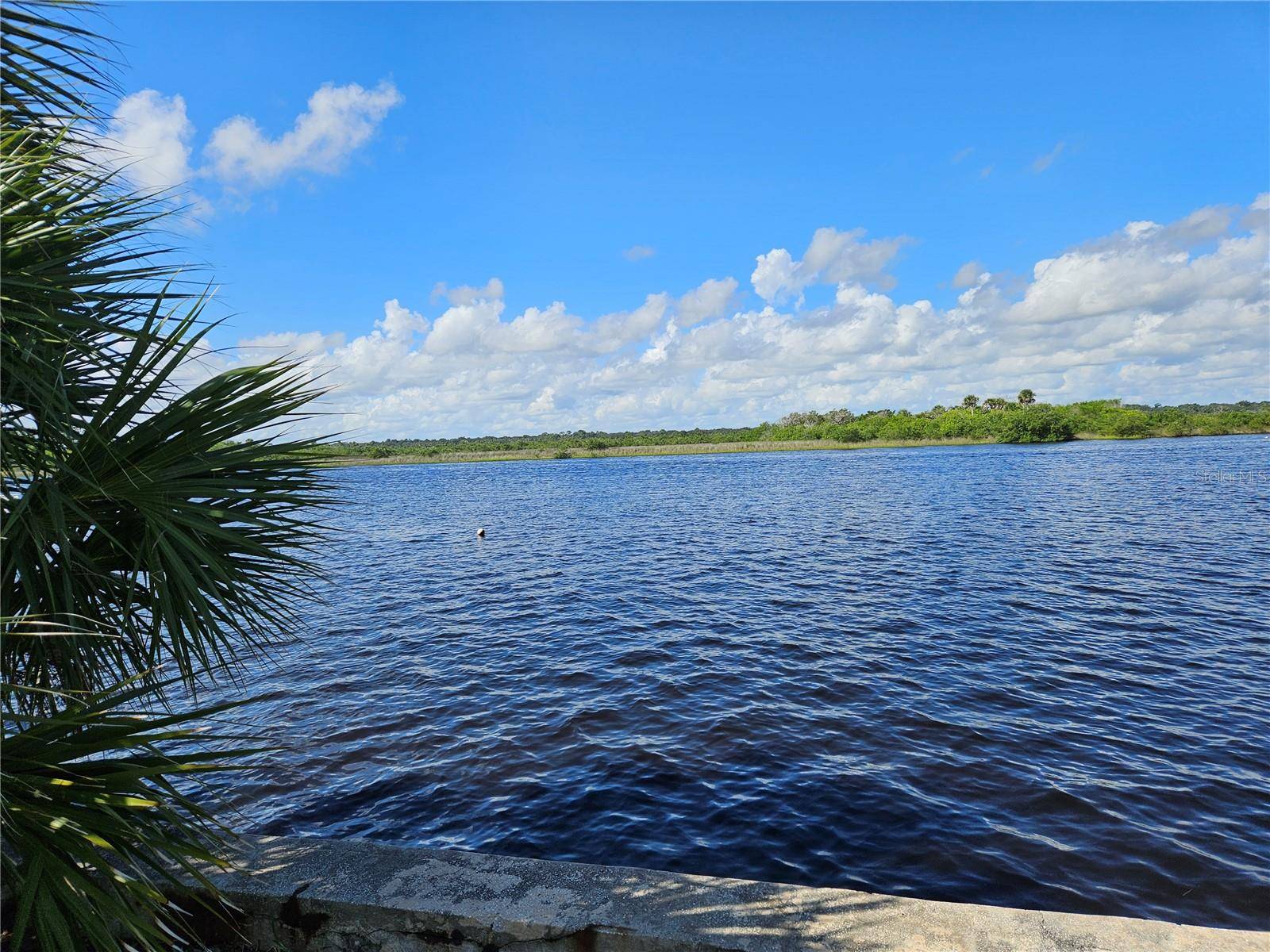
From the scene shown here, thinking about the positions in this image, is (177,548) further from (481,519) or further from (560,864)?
(481,519)

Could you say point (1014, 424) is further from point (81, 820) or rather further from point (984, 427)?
point (81, 820)

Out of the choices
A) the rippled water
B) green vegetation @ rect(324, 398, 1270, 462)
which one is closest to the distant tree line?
green vegetation @ rect(324, 398, 1270, 462)

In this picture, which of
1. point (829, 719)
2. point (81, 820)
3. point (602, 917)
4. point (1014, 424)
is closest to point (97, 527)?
point (81, 820)

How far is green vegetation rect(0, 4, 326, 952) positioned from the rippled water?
1070 millimetres

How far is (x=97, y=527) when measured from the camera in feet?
13.3

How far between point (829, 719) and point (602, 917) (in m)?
6.36

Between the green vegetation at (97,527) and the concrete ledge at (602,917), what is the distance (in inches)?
27.5

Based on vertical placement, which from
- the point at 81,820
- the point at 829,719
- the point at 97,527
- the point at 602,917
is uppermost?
the point at 97,527

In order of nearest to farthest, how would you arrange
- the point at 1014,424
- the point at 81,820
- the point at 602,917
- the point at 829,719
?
the point at 81,820
the point at 602,917
the point at 829,719
the point at 1014,424

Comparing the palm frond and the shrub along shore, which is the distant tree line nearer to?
the shrub along shore

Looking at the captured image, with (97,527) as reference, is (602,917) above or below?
below

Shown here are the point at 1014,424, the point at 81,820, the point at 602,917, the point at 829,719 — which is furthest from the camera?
the point at 1014,424

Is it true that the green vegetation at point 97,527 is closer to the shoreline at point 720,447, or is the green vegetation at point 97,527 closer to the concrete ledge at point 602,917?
the concrete ledge at point 602,917

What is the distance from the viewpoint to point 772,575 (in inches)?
803
